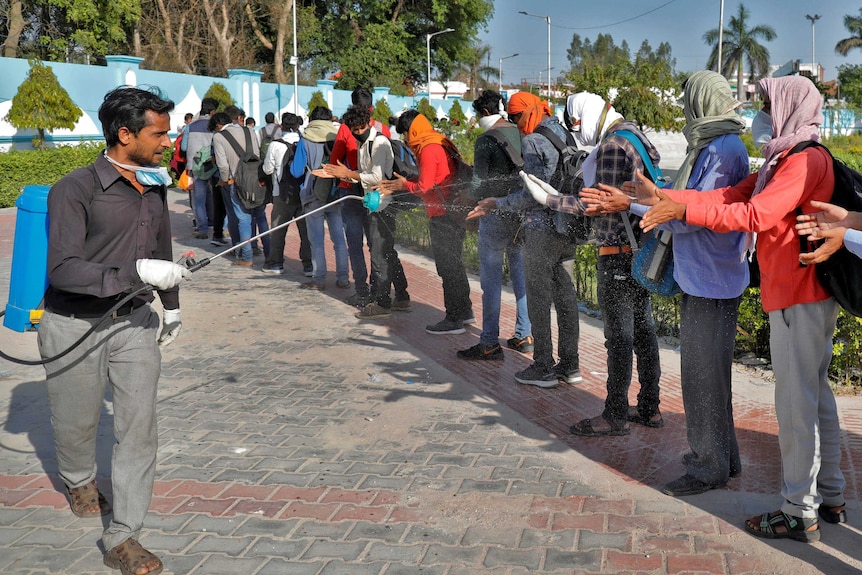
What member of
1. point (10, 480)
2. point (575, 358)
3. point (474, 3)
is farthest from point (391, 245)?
point (474, 3)

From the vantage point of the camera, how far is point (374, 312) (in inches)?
333

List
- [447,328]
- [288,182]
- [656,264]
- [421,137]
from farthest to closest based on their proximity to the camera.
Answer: [288,182] → [447,328] → [421,137] → [656,264]

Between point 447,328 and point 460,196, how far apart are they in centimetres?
132

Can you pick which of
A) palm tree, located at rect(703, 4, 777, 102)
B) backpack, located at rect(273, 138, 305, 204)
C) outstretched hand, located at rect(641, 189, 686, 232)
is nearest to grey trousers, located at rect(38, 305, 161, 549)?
outstretched hand, located at rect(641, 189, 686, 232)

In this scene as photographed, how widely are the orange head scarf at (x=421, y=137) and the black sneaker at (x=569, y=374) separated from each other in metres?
2.21

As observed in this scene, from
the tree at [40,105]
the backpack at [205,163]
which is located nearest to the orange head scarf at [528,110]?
the backpack at [205,163]

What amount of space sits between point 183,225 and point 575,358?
10528mm

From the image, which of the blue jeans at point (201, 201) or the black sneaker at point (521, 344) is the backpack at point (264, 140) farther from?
the black sneaker at point (521, 344)

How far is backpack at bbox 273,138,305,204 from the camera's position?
399 inches

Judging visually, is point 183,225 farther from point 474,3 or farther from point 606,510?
point 474,3

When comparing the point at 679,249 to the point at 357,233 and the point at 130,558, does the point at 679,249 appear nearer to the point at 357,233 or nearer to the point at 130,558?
the point at 130,558

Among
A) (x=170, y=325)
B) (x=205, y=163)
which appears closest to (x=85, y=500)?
(x=170, y=325)

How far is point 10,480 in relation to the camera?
4750 mm

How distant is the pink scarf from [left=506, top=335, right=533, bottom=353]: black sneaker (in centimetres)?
364
